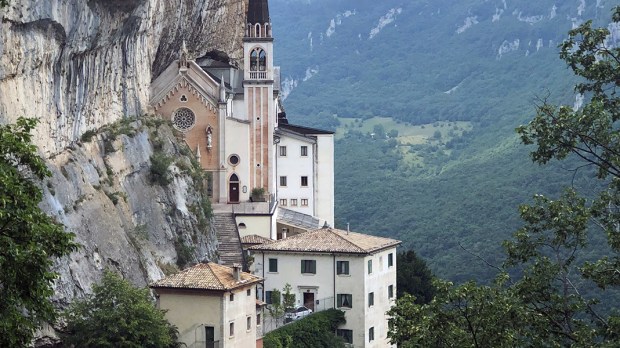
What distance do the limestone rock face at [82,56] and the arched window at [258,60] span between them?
4528 mm

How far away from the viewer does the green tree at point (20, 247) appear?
92.8 feet

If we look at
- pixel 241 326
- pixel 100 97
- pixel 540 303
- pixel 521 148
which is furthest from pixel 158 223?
pixel 521 148

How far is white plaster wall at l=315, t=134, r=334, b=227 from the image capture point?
A: 93.4m

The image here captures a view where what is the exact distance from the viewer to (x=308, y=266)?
71.7 meters

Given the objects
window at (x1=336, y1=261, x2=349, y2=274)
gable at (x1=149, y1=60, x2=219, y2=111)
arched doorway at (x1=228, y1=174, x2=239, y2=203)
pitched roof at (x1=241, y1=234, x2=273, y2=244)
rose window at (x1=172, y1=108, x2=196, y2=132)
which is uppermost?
gable at (x1=149, y1=60, x2=219, y2=111)

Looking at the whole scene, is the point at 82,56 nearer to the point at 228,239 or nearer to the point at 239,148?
the point at 228,239

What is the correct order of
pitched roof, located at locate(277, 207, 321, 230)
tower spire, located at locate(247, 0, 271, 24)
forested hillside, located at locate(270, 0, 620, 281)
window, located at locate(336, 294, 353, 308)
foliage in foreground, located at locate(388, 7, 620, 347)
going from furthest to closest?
forested hillside, located at locate(270, 0, 620, 281) < tower spire, located at locate(247, 0, 271, 24) < pitched roof, located at locate(277, 207, 321, 230) < window, located at locate(336, 294, 353, 308) < foliage in foreground, located at locate(388, 7, 620, 347)

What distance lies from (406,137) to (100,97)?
111203mm

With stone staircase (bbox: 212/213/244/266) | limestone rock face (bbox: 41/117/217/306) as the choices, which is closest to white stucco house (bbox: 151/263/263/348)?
limestone rock face (bbox: 41/117/217/306)

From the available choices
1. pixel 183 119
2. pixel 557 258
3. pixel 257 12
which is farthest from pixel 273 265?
pixel 557 258

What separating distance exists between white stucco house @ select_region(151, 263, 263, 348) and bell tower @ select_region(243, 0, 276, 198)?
26486 millimetres

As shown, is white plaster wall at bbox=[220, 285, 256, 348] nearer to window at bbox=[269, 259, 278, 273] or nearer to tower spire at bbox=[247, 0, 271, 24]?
window at bbox=[269, 259, 278, 273]

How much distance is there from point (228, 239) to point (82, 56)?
2002 cm

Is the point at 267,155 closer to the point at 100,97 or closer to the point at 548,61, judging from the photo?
the point at 100,97
